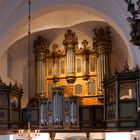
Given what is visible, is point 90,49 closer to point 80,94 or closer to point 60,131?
point 80,94

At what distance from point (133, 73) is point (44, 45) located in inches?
293

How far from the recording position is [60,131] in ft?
60.0

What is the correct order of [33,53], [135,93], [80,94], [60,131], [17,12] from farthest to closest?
[33,53] < [80,94] < [60,131] < [17,12] < [135,93]

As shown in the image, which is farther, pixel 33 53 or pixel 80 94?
pixel 33 53

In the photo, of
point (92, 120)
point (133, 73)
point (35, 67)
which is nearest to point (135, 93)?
point (133, 73)

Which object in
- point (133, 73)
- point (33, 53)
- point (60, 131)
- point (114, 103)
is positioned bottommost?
point (60, 131)

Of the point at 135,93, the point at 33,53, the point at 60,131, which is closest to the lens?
the point at 135,93

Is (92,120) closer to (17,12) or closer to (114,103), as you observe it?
(114,103)

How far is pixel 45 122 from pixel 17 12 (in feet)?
17.3

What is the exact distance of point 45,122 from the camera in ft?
61.7

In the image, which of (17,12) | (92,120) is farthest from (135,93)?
(17,12)

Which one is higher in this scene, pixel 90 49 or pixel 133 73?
pixel 90 49

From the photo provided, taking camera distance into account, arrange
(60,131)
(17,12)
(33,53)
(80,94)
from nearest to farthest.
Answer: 1. (17,12)
2. (60,131)
3. (80,94)
4. (33,53)

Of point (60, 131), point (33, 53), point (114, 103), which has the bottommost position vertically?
point (60, 131)
